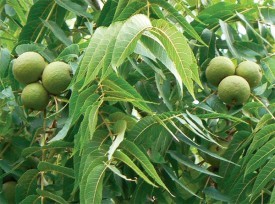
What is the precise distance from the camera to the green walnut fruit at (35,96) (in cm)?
193

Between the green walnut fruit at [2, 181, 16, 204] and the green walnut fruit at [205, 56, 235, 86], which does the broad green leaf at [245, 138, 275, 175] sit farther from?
the green walnut fruit at [2, 181, 16, 204]

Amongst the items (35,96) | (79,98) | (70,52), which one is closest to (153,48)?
(79,98)

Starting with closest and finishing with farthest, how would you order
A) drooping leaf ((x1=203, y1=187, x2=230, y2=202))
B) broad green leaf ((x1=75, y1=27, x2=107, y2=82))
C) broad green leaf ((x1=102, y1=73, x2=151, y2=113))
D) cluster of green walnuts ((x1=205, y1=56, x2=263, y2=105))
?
broad green leaf ((x1=75, y1=27, x2=107, y2=82)) < broad green leaf ((x1=102, y1=73, x2=151, y2=113)) < drooping leaf ((x1=203, y1=187, x2=230, y2=202)) < cluster of green walnuts ((x1=205, y1=56, x2=263, y2=105))

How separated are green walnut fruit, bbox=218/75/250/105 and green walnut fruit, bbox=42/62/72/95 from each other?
546 millimetres

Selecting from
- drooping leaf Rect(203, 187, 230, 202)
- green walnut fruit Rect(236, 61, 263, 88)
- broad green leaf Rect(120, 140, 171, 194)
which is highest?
broad green leaf Rect(120, 140, 171, 194)

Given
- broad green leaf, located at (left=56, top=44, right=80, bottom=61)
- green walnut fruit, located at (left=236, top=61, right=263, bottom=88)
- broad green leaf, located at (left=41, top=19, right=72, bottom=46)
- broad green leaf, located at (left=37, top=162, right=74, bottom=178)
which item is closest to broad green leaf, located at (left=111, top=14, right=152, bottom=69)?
broad green leaf, located at (left=56, top=44, right=80, bottom=61)

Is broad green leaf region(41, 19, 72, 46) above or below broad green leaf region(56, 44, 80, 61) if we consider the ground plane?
below

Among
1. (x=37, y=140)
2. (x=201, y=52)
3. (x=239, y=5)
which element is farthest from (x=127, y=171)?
(x=239, y=5)

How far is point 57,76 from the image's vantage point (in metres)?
1.90

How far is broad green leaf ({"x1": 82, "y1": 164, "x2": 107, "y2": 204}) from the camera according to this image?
1.49 m

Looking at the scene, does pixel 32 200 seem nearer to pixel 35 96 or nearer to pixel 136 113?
pixel 35 96

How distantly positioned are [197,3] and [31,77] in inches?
33.9

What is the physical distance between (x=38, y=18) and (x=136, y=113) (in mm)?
479

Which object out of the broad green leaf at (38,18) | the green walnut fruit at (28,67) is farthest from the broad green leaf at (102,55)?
the broad green leaf at (38,18)
